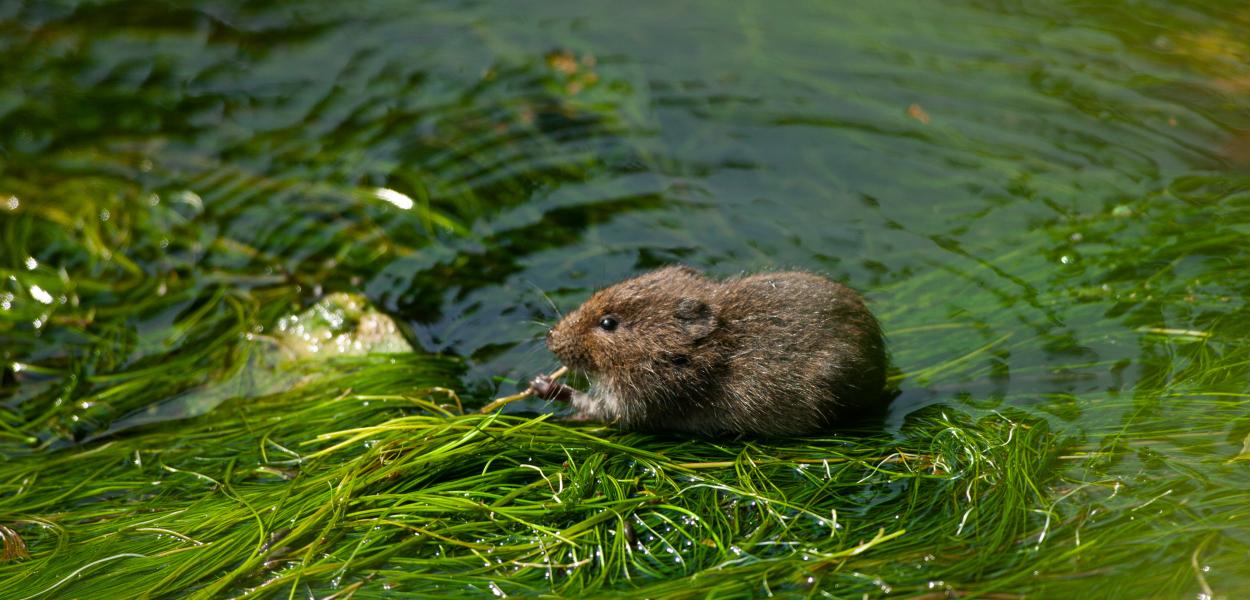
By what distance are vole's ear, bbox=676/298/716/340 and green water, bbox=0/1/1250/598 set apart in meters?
0.58

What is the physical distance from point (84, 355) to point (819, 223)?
15.5 feet

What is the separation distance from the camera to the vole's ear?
543 cm

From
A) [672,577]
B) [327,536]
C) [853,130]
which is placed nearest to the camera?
[672,577]

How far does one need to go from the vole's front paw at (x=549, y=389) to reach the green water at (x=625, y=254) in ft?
0.55

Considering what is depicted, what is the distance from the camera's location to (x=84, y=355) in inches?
258

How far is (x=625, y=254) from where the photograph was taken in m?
6.83

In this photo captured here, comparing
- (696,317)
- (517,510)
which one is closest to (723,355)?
(696,317)

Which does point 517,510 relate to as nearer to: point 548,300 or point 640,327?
point 640,327

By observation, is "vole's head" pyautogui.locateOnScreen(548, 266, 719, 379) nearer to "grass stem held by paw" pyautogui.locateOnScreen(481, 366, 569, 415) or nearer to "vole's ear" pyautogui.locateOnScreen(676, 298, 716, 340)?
"vole's ear" pyautogui.locateOnScreen(676, 298, 716, 340)

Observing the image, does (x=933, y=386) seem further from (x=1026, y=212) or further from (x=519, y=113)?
(x=519, y=113)

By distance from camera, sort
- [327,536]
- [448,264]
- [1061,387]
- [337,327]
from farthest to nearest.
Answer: [448,264] < [337,327] < [1061,387] < [327,536]

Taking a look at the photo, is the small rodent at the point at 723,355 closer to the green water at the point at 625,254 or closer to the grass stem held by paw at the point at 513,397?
the grass stem held by paw at the point at 513,397

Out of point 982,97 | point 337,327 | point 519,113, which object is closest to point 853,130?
point 982,97

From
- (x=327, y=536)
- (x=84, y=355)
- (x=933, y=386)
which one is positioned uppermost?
(x=933, y=386)
